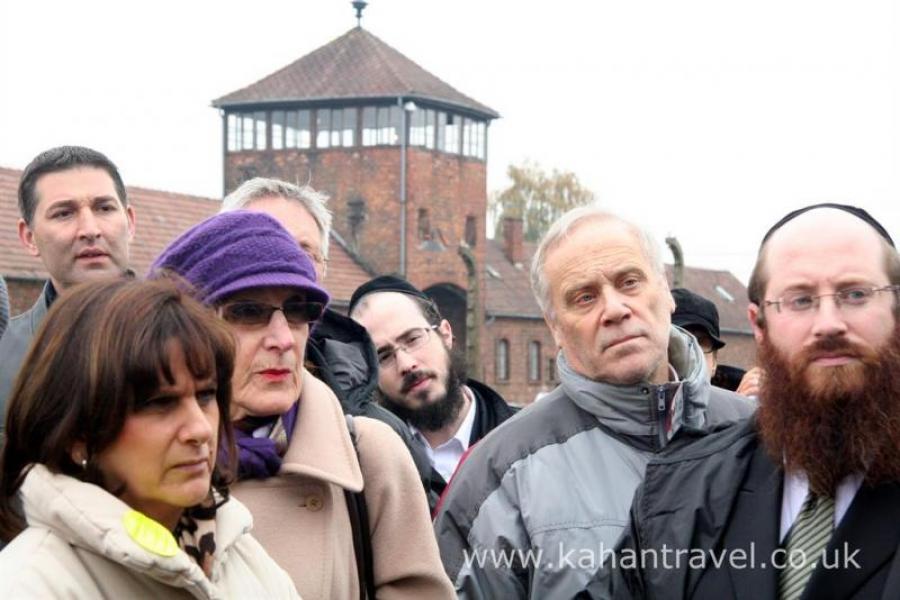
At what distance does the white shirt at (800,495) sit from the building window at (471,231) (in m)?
54.4

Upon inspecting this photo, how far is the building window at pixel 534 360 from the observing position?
64.8 m

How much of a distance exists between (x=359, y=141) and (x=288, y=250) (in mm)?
52760

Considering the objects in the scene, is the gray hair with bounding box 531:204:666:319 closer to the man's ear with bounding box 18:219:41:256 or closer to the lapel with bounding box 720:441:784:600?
the lapel with bounding box 720:441:784:600

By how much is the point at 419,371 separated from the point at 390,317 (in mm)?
247

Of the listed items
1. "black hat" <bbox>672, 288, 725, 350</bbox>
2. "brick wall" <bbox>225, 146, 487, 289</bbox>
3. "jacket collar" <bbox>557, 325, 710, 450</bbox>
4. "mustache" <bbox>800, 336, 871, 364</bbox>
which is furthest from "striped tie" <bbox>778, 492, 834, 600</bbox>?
"brick wall" <bbox>225, 146, 487, 289</bbox>

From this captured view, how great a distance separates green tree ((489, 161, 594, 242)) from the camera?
3305 inches

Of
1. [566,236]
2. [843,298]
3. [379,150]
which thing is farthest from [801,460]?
[379,150]

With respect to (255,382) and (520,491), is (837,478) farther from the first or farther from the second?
(255,382)

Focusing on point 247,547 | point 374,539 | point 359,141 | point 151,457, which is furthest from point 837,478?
point 359,141

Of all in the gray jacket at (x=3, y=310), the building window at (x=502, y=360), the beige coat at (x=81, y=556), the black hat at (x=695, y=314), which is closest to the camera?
the beige coat at (x=81, y=556)

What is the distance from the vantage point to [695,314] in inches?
304

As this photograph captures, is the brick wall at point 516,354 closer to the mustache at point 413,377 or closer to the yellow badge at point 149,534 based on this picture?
the mustache at point 413,377

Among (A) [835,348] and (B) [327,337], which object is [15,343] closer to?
(B) [327,337]

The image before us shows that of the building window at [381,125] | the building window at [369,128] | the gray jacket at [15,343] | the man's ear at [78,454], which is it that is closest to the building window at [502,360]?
the building window at [381,125]
